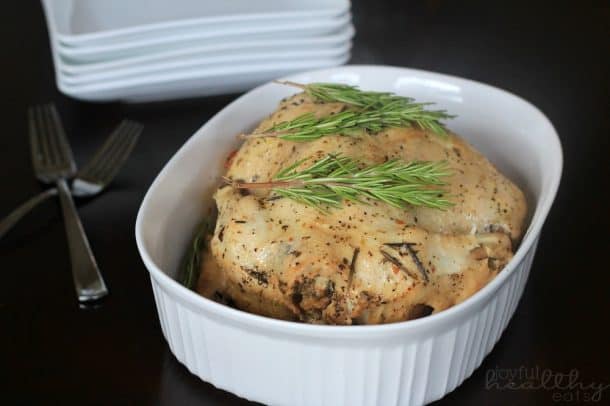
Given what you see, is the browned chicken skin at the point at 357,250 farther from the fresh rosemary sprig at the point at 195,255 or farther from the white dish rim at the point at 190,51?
the white dish rim at the point at 190,51

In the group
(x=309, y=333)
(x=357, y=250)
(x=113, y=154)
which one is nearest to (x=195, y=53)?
(x=113, y=154)

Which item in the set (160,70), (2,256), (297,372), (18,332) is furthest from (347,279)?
(160,70)

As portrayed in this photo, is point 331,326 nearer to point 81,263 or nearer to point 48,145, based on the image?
point 81,263

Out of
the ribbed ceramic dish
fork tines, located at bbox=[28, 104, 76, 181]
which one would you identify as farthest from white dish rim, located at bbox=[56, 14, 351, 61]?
the ribbed ceramic dish

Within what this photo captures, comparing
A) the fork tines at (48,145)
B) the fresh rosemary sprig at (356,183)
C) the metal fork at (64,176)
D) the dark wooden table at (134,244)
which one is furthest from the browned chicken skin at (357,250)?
the fork tines at (48,145)

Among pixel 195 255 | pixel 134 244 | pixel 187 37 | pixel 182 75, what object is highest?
pixel 187 37

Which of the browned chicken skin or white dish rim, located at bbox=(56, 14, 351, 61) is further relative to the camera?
white dish rim, located at bbox=(56, 14, 351, 61)

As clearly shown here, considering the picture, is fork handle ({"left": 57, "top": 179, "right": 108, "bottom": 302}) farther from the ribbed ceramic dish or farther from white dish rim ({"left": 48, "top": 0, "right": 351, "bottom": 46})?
white dish rim ({"left": 48, "top": 0, "right": 351, "bottom": 46})
